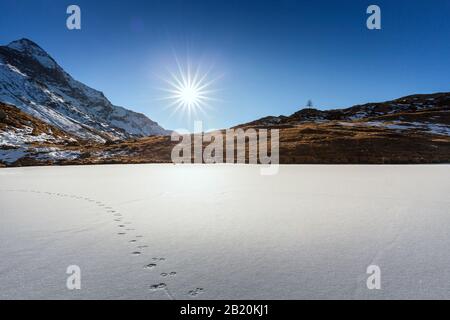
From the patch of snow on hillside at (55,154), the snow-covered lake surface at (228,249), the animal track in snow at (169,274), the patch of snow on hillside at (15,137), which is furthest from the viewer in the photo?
the patch of snow on hillside at (15,137)

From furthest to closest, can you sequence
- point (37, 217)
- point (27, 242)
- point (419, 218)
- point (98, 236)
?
point (37, 217), point (419, 218), point (98, 236), point (27, 242)

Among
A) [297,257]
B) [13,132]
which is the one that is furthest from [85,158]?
[13,132]

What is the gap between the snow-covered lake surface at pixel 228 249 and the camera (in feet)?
12.7

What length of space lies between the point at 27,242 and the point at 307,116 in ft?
468

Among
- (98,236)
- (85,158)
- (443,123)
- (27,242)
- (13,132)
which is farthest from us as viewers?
(13,132)

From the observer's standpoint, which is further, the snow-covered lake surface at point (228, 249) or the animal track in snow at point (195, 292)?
the snow-covered lake surface at point (228, 249)

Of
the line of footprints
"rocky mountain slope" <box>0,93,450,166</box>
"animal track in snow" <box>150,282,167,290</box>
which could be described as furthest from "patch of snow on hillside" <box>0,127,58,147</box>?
"animal track in snow" <box>150,282,167,290</box>

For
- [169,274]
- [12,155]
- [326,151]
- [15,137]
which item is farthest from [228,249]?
[15,137]

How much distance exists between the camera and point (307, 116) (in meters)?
138

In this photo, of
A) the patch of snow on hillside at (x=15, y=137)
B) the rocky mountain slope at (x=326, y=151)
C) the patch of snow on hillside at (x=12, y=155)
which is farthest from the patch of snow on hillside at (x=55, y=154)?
the patch of snow on hillside at (x=15, y=137)

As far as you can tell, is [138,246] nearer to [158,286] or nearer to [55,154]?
[158,286]

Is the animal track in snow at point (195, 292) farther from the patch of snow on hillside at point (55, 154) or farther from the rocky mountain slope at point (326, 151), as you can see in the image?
the patch of snow on hillside at point (55, 154)
